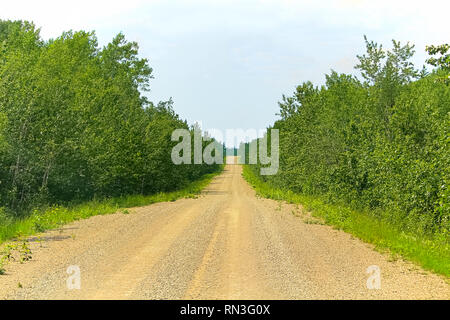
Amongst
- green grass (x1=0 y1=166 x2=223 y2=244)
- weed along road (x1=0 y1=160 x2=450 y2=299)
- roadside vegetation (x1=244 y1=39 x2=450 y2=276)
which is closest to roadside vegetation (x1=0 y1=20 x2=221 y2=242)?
green grass (x1=0 y1=166 x2=223 y2=244)

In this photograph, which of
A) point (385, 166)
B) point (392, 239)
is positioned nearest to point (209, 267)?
point (392, 239)

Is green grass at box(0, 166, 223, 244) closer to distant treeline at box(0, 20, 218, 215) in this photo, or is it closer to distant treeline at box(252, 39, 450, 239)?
distant treeline at box(0, 20, 218, 215)

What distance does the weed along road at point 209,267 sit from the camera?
6977mm

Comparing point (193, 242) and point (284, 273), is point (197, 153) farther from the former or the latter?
point (284, 273)

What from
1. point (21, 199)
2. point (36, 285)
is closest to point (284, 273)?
point (36, 285)

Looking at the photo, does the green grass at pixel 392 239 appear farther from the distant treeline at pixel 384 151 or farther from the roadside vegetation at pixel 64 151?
the roadside vegetation at pixel 64 151

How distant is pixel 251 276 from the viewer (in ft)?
26.3

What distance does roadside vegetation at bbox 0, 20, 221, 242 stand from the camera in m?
18.2

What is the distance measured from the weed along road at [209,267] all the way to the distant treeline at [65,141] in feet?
19.6

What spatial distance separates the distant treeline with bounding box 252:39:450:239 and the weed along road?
2699 millimetres

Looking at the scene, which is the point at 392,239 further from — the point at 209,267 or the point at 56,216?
the point at 56,216

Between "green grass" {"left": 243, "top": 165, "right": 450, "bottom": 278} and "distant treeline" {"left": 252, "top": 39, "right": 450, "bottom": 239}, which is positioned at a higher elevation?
"distant treeline" {"left": 252, "top": 39, "right": 450, "bottom": 239}

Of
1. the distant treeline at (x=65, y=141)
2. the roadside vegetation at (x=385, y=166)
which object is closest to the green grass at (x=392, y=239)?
the roadside vegetation at (x=385, y=166)

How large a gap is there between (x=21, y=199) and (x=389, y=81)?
24210 millimetres
